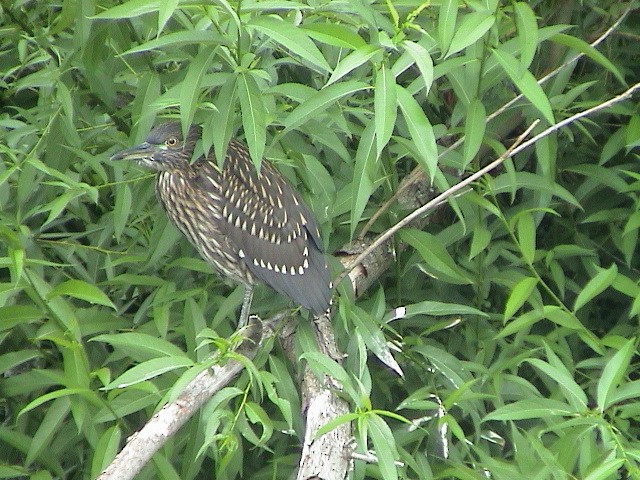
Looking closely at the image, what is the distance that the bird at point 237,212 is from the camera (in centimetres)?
285

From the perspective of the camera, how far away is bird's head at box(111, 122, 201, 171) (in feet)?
8.95

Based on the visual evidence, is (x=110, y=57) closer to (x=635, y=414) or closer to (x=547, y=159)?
(x=547, y=159)

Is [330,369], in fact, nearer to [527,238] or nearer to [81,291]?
[81,291]

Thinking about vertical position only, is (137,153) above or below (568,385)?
above

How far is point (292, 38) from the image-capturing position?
74.3 inches

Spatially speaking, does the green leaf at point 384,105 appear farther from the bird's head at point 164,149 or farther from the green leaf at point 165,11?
the bird's head at point 164,149

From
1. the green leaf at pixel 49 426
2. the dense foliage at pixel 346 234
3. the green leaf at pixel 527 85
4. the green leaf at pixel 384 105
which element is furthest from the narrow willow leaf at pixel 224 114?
the green leaf at pixel 49 426

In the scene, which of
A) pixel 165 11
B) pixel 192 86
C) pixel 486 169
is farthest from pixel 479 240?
pixel 165 11

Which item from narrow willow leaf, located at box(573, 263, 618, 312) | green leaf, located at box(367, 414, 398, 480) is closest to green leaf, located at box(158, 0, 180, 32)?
green leaf, located at box(367, 414, 398, 480)

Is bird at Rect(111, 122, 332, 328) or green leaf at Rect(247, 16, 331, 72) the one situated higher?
green leaf at Rect(247, 16, 331, 72)

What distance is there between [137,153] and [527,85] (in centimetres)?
105

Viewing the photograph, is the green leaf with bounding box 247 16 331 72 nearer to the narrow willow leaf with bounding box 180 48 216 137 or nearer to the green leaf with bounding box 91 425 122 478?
the narrow willow leaf with bounding box 180 48 216 137

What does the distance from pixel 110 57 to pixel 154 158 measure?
1.00 feet

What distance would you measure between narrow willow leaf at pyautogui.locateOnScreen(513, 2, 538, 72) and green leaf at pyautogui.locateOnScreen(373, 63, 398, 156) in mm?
314
